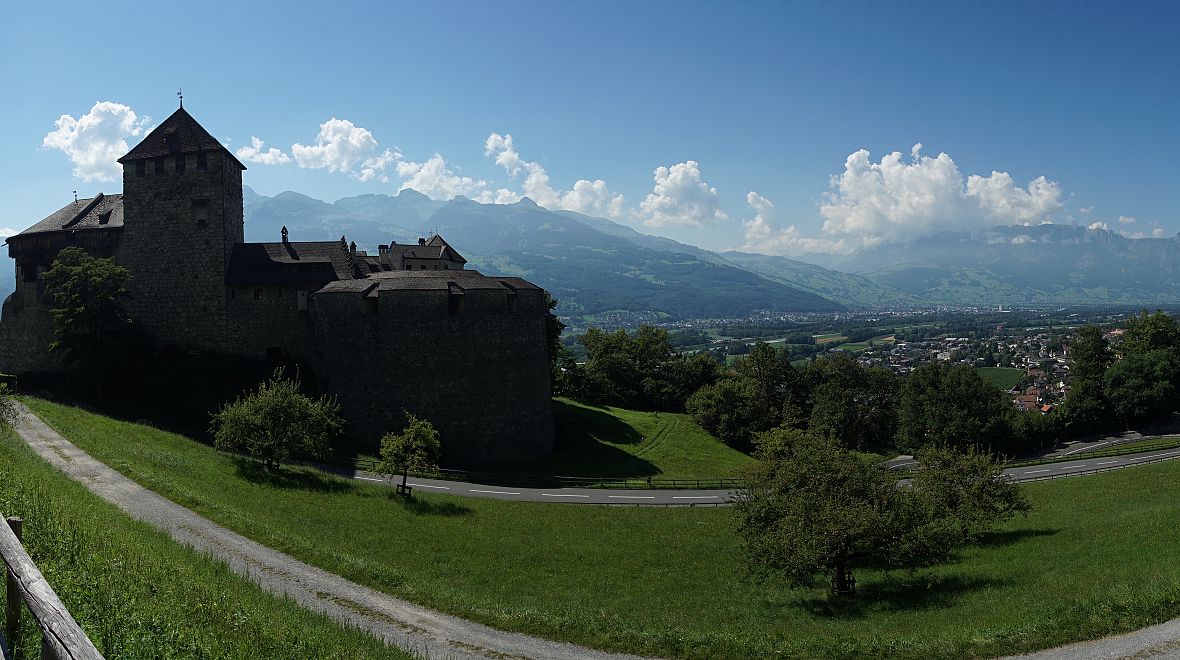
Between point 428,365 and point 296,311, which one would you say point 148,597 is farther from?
point 296,311

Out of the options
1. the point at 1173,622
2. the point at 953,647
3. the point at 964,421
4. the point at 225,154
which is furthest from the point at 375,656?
the point at 964,421

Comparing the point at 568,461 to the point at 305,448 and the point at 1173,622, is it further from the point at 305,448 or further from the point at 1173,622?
the point at 1173,622

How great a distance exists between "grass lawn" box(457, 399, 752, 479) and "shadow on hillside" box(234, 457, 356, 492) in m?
12.2

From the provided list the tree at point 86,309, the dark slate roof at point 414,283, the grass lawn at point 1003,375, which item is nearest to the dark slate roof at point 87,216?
the tree at point 86,309

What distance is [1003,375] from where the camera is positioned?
157 metres

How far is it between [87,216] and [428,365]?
2783 centimetres

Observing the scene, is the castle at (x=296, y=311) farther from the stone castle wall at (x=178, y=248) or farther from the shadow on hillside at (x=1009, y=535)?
the shadow on hillside at (x=1009, y=535)

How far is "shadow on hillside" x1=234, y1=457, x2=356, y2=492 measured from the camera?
29297mm

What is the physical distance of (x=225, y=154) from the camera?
45719 mm

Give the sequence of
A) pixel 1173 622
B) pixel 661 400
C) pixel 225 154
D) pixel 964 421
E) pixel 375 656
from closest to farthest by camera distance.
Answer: pixel 375 656 < pixel 1173 622 < pixel 225 154 < pixel 964 421 < pixel 661 400

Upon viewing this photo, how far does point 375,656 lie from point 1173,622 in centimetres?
1566

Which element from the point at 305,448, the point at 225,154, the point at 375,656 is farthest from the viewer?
the point at 225,154

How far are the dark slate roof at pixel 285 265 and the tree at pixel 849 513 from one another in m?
34.9

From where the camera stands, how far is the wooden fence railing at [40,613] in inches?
187
